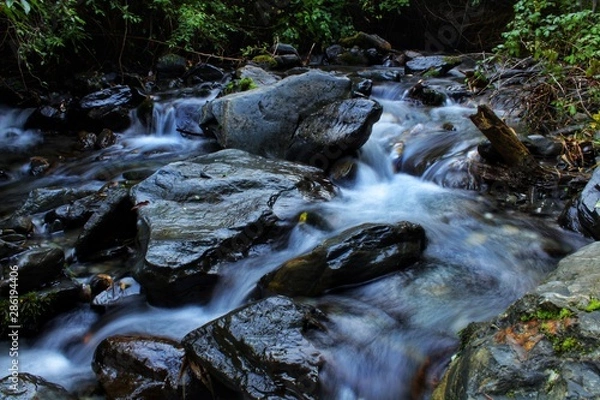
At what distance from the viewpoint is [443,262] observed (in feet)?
13.1

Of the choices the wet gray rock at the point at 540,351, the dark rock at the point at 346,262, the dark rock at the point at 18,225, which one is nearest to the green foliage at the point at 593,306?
the wet gray rock at the point at 540,351

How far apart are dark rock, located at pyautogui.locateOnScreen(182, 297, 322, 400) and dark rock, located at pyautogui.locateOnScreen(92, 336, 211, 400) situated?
0.45ft

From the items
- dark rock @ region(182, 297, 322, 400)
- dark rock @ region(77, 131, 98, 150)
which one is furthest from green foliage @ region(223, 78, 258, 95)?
dark rock @ region(182, 297, 322, 400)

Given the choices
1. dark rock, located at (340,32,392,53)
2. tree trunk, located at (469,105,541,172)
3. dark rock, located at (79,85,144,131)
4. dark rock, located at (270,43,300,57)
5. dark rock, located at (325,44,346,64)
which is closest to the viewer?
tree trunk, located at (469,105,541,172)

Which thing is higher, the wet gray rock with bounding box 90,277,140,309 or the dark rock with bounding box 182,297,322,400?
the dark rock with bounding box 182,297,322,400

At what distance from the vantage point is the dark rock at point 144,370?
2891 mm

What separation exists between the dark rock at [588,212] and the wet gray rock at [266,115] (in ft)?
11.2

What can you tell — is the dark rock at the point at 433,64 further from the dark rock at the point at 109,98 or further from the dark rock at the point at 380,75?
the dark rock at the point at 109,98

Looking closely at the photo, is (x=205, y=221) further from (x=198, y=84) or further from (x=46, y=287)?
(x=198, y=84)

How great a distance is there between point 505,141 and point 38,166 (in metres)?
6.29

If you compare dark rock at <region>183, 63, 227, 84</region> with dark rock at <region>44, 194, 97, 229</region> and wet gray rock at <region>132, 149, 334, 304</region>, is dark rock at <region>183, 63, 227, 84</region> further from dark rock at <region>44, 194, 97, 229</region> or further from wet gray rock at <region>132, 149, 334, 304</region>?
dark rock at <region>44, 194, 97, 229</region>

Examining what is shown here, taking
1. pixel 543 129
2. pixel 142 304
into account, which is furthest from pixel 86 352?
pixel 543 129

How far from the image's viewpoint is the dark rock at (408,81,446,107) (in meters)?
7.78

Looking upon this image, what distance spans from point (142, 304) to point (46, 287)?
2.78ft
